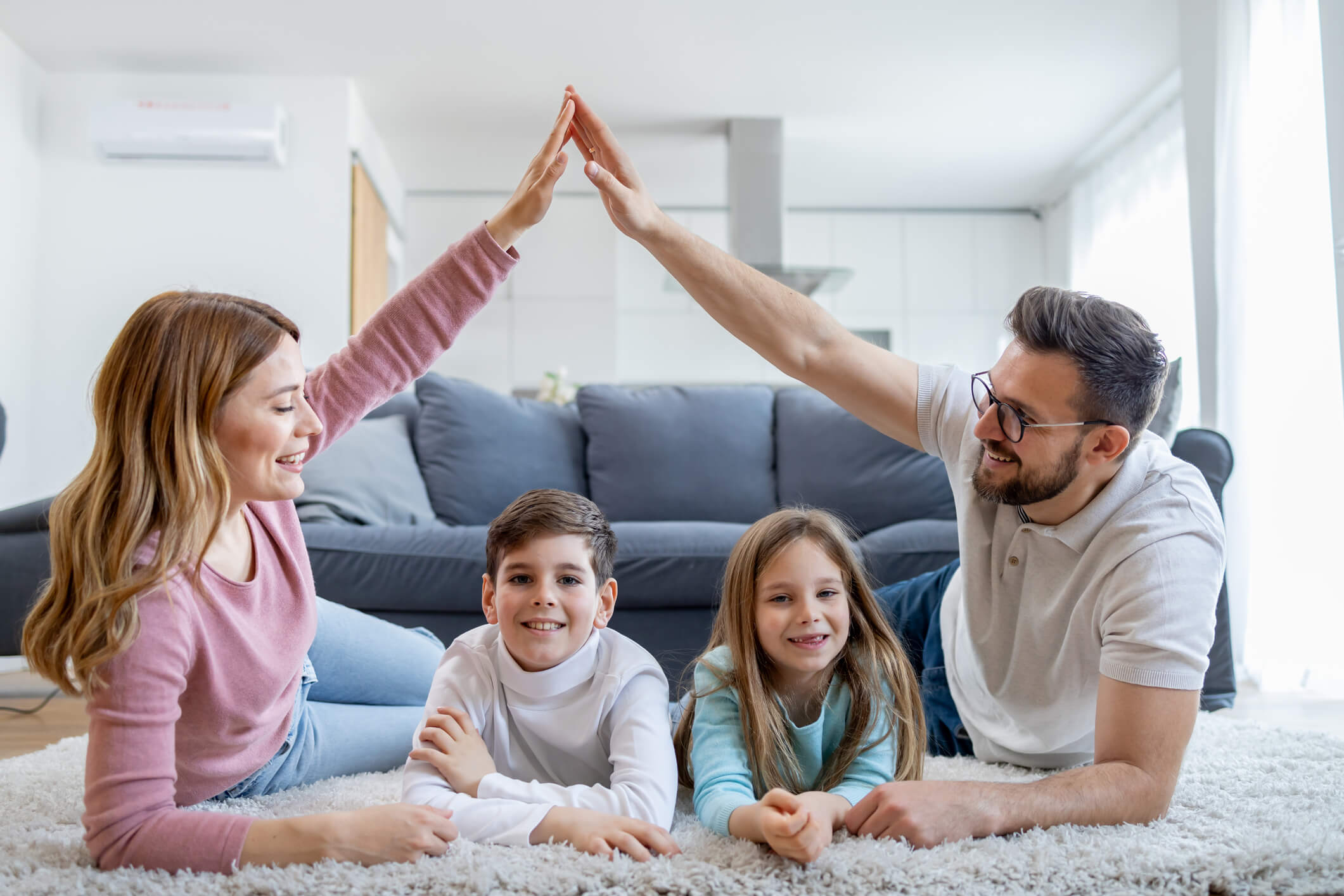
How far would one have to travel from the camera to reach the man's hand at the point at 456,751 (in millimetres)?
1082

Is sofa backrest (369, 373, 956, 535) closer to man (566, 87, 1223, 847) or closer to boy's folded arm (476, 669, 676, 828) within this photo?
man (566, 87, 1223, 847)

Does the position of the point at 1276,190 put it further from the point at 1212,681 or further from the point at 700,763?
the point at 700,763

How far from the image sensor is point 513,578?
119cm

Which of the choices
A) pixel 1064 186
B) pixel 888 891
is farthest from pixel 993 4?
pixel 888 891

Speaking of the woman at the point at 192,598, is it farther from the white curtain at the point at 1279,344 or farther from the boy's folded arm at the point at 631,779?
the white curtain at the point at 1279,344

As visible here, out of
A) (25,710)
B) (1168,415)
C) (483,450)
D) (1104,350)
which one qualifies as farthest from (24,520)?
(1168,415)

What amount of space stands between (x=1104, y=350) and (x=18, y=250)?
4.69 meters

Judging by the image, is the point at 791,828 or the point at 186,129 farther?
the point at 186,129

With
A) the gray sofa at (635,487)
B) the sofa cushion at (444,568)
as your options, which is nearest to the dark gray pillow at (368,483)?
the gray sofa at (635,487)

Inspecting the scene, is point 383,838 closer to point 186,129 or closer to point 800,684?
point 800,684

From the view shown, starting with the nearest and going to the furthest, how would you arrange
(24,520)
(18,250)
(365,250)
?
(24,520) < (18,250) < (365,250)

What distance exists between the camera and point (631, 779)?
1.09 meters

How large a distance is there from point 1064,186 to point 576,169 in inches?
125

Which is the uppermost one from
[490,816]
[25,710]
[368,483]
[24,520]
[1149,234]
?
[1149,234]
